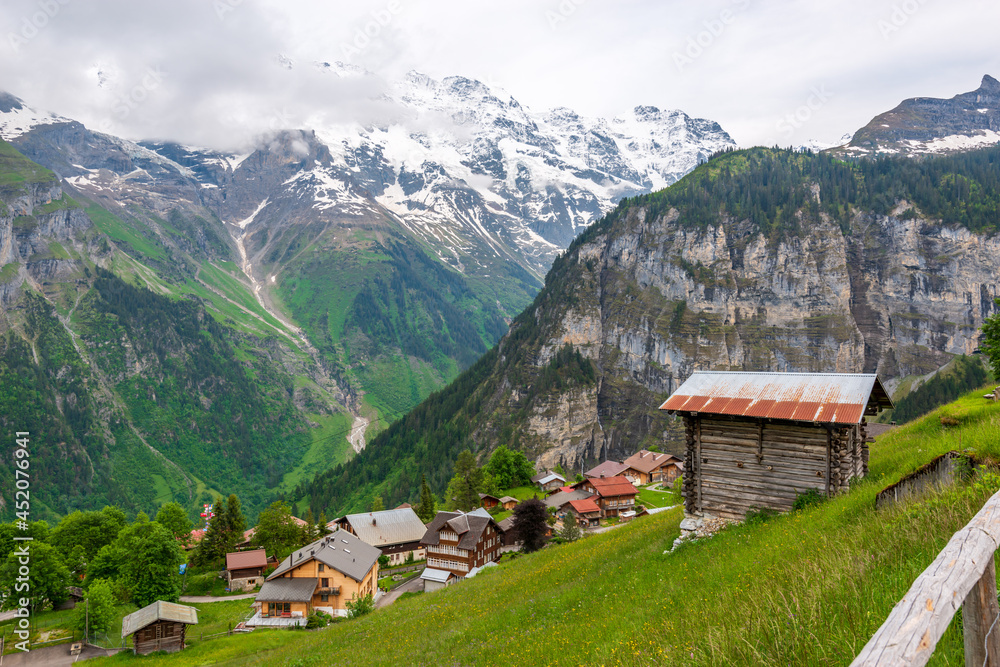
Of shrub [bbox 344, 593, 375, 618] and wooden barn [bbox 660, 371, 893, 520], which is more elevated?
wooden barn [bbox 660, 371, 893, 520]

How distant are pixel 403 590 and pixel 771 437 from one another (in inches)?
2035

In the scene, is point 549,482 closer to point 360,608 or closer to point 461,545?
point 461,545

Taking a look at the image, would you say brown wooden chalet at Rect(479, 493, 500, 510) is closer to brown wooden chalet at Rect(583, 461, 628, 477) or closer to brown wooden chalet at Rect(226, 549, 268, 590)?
brown wooden chalet at Rect(583, 461, 628, 477)

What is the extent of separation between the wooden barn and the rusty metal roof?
0.12ft

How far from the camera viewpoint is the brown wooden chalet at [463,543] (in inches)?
2395

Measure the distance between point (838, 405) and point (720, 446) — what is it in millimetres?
4962

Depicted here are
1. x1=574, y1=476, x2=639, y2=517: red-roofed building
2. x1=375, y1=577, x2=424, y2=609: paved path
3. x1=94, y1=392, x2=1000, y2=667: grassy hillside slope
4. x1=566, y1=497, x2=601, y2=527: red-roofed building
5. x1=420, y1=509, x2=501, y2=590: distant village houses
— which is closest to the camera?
x1=94, y1=392, x2=1000, y2=667: grassy hillside slope

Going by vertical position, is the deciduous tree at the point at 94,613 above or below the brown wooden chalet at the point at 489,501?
above

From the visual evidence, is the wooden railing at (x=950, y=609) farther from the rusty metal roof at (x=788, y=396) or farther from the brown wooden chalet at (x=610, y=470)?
the brown wooden chalet at (x=610, y=470)

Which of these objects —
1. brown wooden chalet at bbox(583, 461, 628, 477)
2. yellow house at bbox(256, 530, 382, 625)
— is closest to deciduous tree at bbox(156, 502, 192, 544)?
yellow house at bbox(256, 530, 382, 625)

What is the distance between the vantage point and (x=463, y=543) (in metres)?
61.2

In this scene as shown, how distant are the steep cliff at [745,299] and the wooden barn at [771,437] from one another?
131963 millimetres

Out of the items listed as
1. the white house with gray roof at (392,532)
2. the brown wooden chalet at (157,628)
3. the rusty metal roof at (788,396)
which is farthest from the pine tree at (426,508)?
the rusty metal roof at (788,396)

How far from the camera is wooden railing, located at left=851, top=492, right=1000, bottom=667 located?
2.76 m
